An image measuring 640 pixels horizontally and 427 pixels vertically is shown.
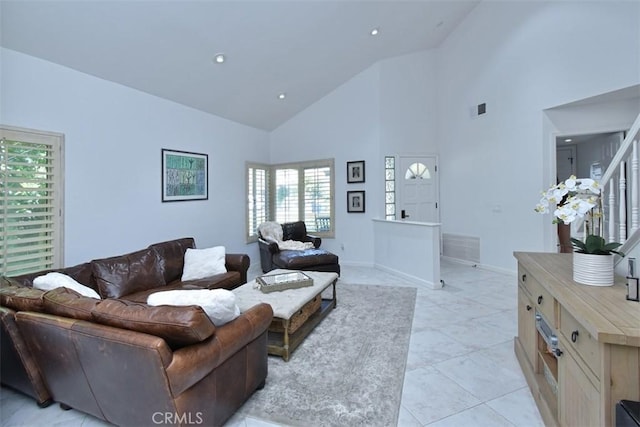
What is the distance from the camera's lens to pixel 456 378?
2.31 meters

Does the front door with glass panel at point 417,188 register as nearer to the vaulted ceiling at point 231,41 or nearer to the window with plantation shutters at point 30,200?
the vaulted ceiling at point 231,41

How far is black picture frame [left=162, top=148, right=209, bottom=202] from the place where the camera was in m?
4.31

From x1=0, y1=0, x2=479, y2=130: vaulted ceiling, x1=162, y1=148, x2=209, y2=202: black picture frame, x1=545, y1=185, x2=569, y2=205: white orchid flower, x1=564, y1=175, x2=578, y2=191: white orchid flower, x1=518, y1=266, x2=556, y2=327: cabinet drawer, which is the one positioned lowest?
x1=518, y1=266, x2=556, y2=327: cabinet drawer

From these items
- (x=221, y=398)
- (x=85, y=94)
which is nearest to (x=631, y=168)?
(x=221, y=398)

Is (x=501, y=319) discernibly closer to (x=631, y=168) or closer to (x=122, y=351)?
(x=631, y=168)

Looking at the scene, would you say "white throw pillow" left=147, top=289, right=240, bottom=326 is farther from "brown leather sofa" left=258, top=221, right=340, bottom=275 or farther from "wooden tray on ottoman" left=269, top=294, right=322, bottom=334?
"brown leather sofa" left=258, top=221, right=340, bottom=275

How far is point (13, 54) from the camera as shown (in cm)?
276

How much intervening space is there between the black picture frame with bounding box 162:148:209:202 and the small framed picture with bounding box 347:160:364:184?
2662mm

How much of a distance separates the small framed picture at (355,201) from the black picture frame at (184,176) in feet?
8.76

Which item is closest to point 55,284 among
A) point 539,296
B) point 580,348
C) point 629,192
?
point 580,348

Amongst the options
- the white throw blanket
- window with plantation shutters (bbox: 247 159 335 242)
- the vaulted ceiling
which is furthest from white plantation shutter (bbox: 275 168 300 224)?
the vaulted ceiling

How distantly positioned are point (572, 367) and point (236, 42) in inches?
165

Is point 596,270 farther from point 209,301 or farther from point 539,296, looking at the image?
point 209,301

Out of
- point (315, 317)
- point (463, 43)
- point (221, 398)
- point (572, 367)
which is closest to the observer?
point (572, 367)
